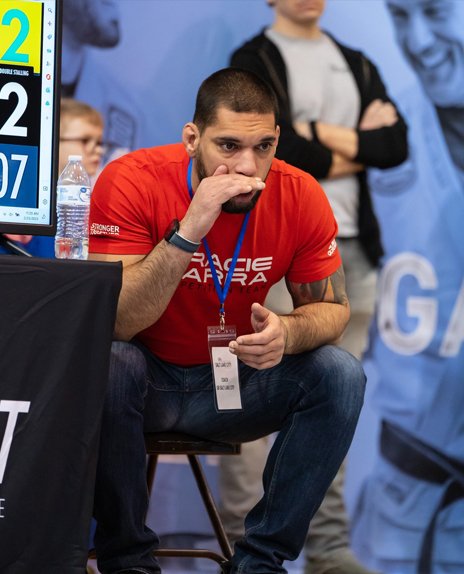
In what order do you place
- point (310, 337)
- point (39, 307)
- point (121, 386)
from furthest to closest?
point (310, 337) < point (121, 386) < point (39, 307)

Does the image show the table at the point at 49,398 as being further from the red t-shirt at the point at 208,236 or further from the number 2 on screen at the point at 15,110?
the red t-shirt at the point at 208,236

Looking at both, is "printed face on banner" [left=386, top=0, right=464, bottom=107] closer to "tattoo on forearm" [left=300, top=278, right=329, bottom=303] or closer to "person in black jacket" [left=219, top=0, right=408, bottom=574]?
"person in black jacket" [left=219, top=0, right=408, bottom=574]

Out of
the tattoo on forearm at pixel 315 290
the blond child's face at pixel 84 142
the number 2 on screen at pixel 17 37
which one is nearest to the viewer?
the number 2 on screen at pixel 17 37

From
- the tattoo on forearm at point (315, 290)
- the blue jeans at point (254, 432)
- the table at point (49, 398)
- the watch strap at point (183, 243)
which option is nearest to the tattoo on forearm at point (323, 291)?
the tattoo on forearm at point (315, 290)

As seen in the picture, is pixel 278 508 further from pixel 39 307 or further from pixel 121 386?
pixel 39 307

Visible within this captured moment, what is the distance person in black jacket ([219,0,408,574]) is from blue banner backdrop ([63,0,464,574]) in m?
0.04

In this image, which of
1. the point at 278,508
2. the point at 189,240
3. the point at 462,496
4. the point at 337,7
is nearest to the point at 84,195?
the point at 189,240

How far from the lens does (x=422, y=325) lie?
305cm

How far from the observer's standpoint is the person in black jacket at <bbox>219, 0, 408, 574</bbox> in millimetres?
2939

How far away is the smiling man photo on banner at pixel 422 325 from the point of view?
3.04m

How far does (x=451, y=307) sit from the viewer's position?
3059 millimetres

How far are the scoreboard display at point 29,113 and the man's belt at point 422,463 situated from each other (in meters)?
1.62

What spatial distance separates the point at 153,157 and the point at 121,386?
0.59 metres

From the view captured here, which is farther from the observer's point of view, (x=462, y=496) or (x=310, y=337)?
(x=462, y=496)
